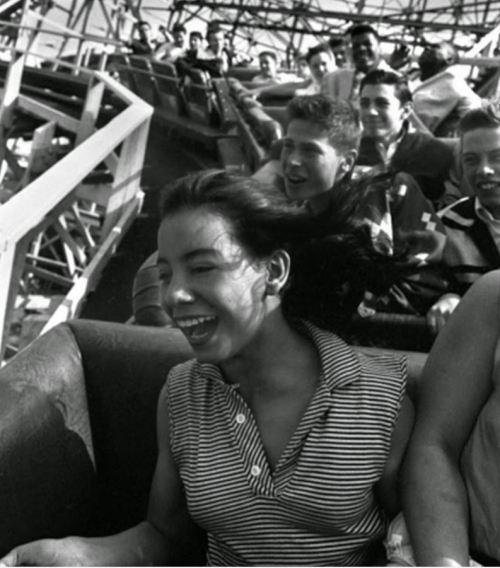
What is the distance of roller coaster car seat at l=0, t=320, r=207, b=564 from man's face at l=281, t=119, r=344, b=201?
64 cm

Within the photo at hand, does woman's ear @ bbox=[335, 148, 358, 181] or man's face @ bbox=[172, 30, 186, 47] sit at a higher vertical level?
woman's ear @ bbox=[335, 148, 358, 181]

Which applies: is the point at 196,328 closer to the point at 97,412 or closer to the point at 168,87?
the point at 97,412

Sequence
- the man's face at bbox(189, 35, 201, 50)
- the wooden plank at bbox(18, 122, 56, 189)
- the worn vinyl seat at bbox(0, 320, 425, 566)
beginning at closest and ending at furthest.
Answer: the worn vinyl seat at bbox(0, 320, 425, 566) < the wooden plank at bbox(18, 122, 56, 189) < the man's face at bbox(189, 35, 201, 50)

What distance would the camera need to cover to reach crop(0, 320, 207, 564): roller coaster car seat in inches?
56.3

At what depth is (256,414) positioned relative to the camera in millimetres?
1246

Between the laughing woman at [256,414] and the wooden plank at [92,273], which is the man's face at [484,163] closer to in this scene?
the laughing woman at [256,414]

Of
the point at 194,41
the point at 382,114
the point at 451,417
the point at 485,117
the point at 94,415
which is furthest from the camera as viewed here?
the point at 194,41

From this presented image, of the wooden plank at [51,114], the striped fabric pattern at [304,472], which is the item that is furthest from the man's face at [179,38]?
the striped fabric pattern at [304,472]

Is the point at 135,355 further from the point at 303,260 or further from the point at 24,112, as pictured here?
the point at 24,112

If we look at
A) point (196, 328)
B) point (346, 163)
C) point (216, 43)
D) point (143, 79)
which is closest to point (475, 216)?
point (346, 163)

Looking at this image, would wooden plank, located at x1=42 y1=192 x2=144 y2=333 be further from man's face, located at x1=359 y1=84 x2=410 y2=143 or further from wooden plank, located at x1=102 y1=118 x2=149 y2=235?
man's face, located at x1=359 y1=84 x2=410 y2=143

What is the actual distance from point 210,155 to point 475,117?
492 cm

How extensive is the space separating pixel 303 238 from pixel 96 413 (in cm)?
56

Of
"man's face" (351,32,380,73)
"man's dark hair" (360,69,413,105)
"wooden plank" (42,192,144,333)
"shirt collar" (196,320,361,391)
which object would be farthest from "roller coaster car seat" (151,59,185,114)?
"shirt collar" (196,320,361,391)
